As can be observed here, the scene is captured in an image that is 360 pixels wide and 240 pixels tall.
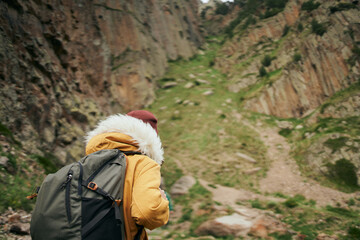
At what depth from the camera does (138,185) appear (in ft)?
6.53

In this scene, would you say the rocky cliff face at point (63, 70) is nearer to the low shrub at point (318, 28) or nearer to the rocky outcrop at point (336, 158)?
the rocky outcrop at point (336, 158)

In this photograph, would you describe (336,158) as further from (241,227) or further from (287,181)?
(241,227)

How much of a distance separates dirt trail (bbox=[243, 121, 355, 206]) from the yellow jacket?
45.2ft

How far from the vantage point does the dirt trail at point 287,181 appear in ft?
43.0

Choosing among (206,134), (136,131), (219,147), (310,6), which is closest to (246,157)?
(219,147)

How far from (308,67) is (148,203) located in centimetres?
2877

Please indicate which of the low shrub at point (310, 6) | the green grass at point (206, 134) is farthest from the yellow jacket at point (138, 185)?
the low shrub at point (310, 6)

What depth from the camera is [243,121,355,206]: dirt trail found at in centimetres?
1309

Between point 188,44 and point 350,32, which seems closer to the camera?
point 350,32

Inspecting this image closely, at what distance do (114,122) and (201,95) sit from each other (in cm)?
2857

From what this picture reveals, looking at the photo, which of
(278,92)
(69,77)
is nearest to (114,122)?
(69,77)

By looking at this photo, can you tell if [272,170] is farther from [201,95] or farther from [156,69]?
[156,69]

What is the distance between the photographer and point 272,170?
1738 cm

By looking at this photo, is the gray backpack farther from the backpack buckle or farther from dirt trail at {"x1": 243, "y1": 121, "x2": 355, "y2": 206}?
dirt trail at {"x1": 243, "y1": 121, "x2": 355, "y2": 206}
